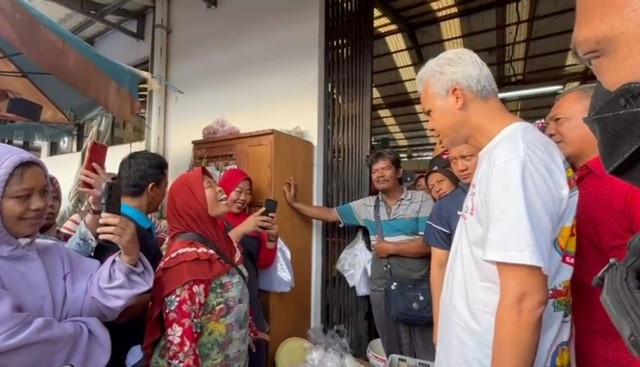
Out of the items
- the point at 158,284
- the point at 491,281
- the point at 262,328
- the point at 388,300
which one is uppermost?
the point at 491,281

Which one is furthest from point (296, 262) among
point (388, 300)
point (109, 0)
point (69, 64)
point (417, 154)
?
point (417, 154)

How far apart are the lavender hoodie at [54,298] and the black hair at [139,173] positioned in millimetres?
514

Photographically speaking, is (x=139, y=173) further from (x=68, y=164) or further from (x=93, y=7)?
(x=68, y=164)

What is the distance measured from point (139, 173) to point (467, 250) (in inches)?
55.7

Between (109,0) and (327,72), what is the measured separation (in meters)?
3.39

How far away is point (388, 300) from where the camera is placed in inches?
94.4

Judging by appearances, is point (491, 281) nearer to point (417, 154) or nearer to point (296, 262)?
point (296, 262)

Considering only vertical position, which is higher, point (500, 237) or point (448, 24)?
point (448, 24)

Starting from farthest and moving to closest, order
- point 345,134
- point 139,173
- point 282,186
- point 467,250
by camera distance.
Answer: point 345,134, point 282,186, point 139,173, point 467,250

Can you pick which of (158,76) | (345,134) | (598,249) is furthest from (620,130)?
(158,76)

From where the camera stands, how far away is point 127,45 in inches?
208

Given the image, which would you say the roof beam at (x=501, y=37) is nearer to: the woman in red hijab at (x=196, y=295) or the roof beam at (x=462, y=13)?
the roof beam at (x=462, y=13)

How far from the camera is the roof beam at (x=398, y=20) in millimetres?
4535

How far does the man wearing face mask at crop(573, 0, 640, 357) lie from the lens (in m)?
0.47
